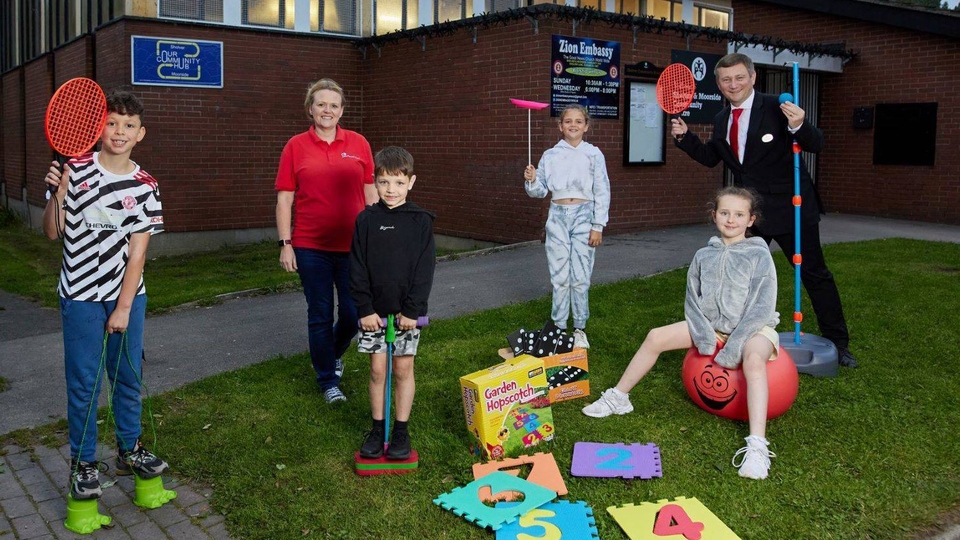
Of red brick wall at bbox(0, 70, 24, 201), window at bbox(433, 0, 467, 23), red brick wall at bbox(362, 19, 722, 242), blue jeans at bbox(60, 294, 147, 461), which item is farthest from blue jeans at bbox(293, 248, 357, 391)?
red brick wall at bbox(0, 70, 24, 201)

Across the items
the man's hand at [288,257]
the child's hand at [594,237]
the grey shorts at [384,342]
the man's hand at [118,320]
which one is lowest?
the grey shorts at [384,342]

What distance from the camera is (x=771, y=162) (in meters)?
6.15

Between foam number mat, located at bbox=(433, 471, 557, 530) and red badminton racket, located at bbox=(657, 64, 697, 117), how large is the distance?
10.8 feet

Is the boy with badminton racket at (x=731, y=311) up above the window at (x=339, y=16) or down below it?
below

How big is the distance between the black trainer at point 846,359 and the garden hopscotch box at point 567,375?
1949 millimetres

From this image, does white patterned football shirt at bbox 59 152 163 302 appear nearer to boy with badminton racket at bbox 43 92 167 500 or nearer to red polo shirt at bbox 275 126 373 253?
boy with badminton racket at bbox 43 92 167 500

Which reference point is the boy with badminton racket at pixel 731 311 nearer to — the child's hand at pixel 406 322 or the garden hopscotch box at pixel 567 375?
the garden hopscotch box at pixel 567 375

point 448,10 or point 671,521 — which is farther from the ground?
point 448,10

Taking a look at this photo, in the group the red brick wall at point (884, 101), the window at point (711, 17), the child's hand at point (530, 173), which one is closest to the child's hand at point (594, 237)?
the child's hand at point (530, 173)

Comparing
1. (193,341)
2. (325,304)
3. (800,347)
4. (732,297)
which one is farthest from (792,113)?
(193,341)

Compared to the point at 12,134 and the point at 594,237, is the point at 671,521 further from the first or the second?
the point at 12,134

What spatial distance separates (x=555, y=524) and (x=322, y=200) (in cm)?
253

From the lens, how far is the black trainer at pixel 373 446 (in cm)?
452

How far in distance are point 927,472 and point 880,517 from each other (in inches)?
26.5
